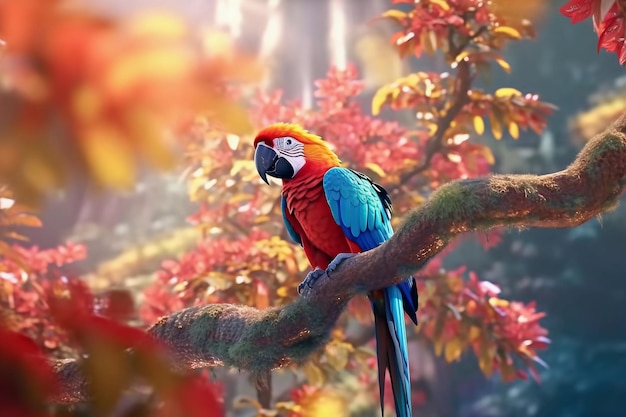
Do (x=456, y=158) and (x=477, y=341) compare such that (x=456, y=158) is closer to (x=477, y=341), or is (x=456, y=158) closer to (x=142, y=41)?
(x=477, y=341)

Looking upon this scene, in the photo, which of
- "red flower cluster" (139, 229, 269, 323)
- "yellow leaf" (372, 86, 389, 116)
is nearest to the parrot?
"red flower cluster" (139, 229, 269, 323)

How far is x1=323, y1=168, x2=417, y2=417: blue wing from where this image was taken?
1063 mm

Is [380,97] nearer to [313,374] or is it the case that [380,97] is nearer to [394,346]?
[313,374]

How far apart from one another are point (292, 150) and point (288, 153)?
0.04 feet

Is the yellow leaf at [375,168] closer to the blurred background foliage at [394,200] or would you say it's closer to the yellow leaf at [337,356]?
the blurred background foliage at [394,200]

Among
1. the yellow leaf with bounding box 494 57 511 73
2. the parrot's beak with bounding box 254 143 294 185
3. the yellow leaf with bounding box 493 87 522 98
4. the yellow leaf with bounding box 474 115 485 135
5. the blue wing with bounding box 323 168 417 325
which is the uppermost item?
the yellow leaf with bounding box 494 57 511 73

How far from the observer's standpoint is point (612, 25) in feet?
2.92

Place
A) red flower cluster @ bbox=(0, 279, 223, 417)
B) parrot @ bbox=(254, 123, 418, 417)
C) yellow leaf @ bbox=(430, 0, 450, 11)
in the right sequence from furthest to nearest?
yellow leaf @ bbox=(430, 0, 450, 11) → parrot @ bbox=(254, 123, 418, 417) → red flower cluster @ bbox=(0, 279, 223, 417)

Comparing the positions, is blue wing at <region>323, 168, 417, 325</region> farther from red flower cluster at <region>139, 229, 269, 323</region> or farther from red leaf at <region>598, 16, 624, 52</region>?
red flower cluster at <region>139, 229, 269, 323</region>

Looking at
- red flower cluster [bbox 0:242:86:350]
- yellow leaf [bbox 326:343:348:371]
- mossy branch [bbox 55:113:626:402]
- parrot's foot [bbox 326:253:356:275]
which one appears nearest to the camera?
mossy branch [bbox 55:113:626:402]

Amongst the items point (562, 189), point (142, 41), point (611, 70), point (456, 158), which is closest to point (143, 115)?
point (142, 41)

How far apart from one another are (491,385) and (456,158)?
70 cm

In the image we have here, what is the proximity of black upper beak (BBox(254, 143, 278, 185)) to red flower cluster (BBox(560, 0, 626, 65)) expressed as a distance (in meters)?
0.56

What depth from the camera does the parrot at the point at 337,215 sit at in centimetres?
108
